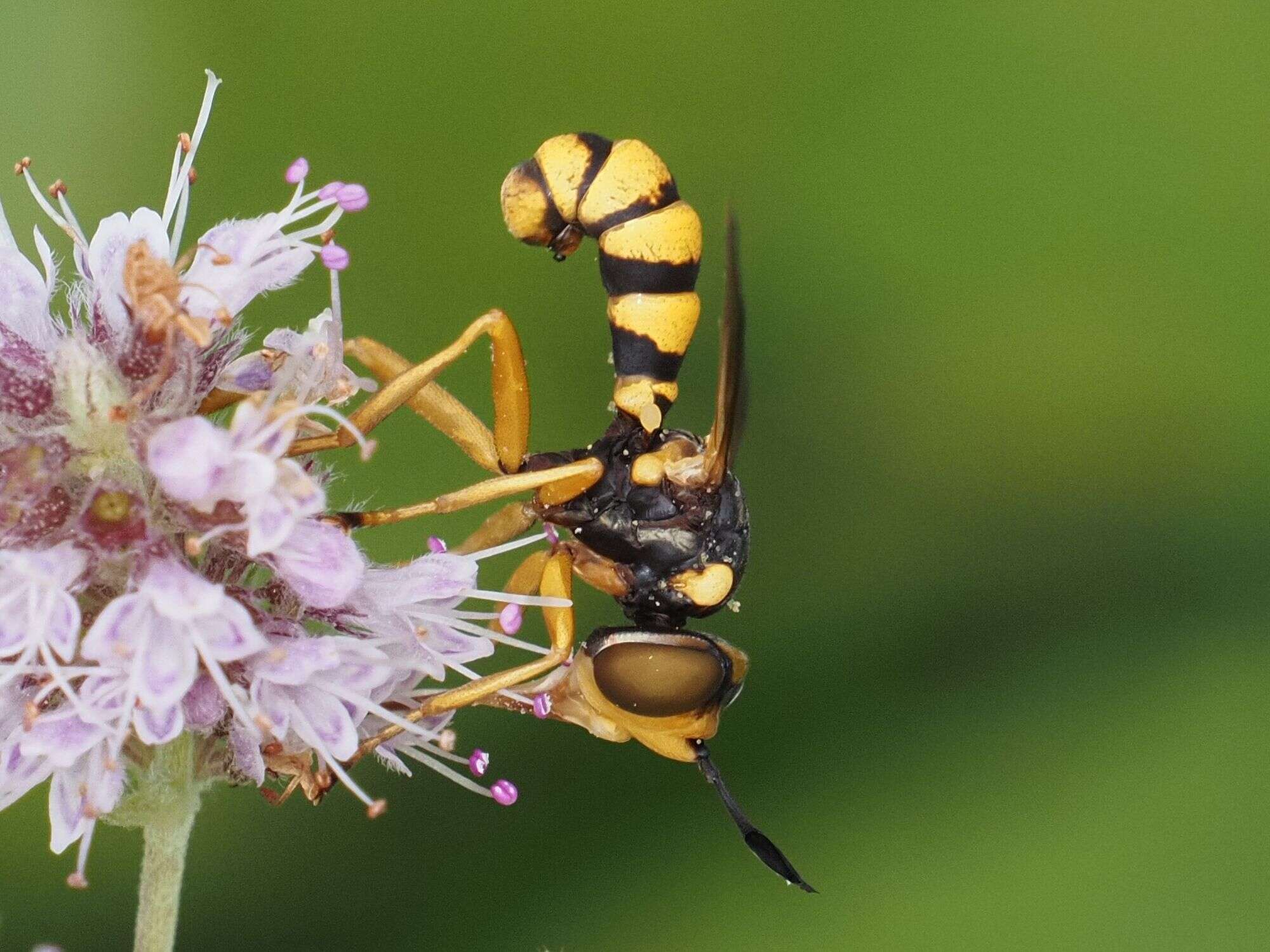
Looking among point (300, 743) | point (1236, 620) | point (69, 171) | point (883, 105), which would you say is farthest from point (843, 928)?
point (69, 171)

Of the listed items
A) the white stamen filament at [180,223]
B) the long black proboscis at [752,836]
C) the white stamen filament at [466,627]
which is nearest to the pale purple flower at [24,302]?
the white stamen filament at [180,223]

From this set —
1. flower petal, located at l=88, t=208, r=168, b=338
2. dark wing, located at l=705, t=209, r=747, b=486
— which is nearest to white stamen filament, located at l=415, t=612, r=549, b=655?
dark wing, located at l=705, t=209, r=747, b=486

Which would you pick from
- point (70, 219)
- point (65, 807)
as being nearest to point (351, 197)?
point (70, 219)

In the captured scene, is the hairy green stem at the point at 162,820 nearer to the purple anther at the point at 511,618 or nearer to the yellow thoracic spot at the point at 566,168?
the purple anther at the point at 511,618

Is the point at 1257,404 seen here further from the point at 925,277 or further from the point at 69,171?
the point at 69,171

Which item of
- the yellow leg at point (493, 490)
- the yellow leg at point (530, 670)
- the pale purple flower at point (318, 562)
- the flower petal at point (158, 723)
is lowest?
the yellow leg at point (530, 670)

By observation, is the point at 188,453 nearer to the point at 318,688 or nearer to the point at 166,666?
the point at 166,666
